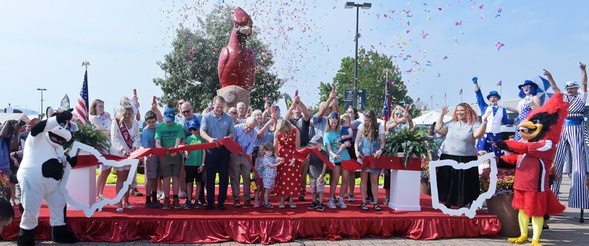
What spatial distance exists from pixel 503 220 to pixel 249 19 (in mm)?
9981

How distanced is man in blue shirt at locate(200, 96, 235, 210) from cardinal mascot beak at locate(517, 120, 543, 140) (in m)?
4.22

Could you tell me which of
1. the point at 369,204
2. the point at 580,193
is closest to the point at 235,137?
the point at 369,204

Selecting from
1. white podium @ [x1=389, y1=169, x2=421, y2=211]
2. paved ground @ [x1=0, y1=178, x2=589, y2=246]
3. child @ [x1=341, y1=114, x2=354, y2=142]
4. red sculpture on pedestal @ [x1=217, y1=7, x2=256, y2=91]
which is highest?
red sculpture on pedestal @ [x1=217, y1=7, x2=256, y2=91]

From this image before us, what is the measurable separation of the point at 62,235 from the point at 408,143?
504cm

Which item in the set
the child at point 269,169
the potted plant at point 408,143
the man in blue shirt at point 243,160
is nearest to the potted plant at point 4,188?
the man in blue shirt at point 243,160

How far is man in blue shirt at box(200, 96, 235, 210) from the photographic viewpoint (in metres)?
6.30

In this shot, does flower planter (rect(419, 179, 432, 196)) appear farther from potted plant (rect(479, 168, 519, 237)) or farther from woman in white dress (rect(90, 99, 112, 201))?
woman in white dress (rect(90, 99, 112, 201))

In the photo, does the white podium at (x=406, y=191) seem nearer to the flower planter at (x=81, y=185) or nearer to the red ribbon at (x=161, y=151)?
the red ribbon at (x=161, y=151)

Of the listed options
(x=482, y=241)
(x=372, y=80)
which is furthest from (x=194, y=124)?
(x=372, y=80)

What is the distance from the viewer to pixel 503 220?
20.5ft

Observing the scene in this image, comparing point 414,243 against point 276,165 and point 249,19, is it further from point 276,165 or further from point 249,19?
point 249,19

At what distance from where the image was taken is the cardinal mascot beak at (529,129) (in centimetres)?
569

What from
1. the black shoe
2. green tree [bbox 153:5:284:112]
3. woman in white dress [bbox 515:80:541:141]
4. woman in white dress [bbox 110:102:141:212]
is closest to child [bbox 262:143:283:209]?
woman in white dress [bbox 110:102:141:212]

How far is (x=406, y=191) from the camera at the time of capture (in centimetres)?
657
